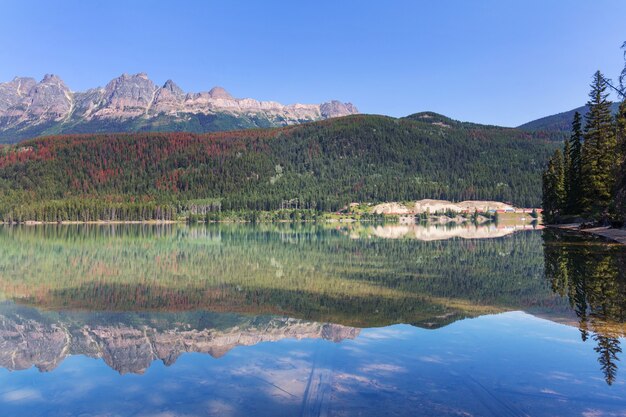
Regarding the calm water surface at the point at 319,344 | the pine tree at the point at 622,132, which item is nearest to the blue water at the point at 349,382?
the calm water surface at the point at 319,344

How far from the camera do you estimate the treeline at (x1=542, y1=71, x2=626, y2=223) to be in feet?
201

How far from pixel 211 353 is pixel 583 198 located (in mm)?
78706

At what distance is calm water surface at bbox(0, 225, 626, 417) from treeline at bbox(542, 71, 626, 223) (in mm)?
29905

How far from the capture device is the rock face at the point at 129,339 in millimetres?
17031

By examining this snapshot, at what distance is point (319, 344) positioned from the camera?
1817cm

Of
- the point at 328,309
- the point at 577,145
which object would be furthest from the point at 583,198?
the point at 328,309

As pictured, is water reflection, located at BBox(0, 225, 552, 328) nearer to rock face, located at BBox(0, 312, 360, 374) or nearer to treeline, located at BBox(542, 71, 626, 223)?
rock face, located at BBox(0, 312, 360, 374)

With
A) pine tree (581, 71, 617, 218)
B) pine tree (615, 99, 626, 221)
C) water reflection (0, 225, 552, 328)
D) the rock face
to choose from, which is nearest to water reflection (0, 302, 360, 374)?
the rock face

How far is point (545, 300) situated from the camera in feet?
85.0

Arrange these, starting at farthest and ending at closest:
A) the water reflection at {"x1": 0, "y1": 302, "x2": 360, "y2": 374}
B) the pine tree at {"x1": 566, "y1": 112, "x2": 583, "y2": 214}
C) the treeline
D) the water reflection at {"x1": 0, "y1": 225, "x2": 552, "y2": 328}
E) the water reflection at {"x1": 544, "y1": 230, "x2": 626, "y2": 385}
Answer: the pine tree at {"x1": 566, "y1": 112, "x2": 583, "y2": 214} < the treeline < the water reflection at {"x1": 0, "y1": 225, "x2": 552, "y2": 328} < the water reflection at {"x1": 0, "y1": 302, "x2": 360, "y2": 374} < the water reflection at {"x1": 544, "y1": 230, "x2": 626, "y2": 385}

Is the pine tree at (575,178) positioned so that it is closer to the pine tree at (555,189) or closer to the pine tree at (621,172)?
the pine tree at (555,189)

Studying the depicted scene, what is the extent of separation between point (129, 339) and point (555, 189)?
98.0 m

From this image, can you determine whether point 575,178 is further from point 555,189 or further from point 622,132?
point 622,132

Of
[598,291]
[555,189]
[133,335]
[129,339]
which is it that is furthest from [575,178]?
[129,339]
